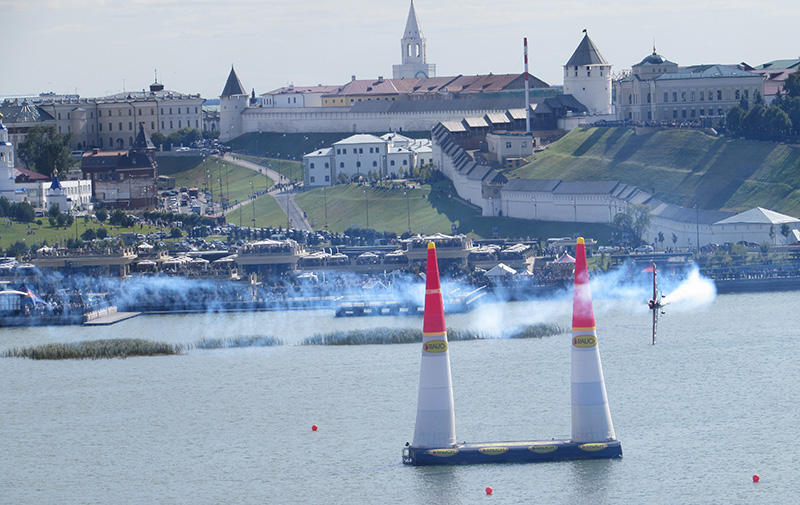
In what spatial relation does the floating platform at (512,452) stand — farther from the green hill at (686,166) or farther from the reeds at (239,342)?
the green hill at (686,166)

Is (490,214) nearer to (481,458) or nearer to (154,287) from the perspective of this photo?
(154,287)

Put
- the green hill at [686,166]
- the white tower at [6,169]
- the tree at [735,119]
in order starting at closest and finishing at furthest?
the green hill at [686,166] < the tree at [735,119] < the white tower at [6,169]

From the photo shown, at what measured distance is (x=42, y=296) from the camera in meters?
76.2

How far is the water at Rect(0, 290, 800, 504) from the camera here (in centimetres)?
3903

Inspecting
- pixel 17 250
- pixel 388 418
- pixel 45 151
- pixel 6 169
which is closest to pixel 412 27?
pixel 45 151

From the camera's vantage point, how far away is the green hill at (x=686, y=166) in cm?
8650

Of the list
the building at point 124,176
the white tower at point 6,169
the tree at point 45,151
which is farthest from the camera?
the tree at point 45,151

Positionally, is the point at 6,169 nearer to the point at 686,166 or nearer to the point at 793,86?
the point at 686,166

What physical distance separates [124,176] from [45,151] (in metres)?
9.51

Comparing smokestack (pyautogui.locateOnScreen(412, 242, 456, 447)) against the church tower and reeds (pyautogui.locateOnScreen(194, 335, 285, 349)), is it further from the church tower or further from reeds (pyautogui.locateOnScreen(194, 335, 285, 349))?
the church tower

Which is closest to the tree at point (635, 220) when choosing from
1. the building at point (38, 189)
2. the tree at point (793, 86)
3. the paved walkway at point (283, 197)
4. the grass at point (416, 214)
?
the grass at point (416, 214)

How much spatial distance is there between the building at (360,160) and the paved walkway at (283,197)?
8.99 feet

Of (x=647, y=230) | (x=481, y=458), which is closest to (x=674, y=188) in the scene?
(x=647, y=230)

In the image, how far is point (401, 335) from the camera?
61.0 m
